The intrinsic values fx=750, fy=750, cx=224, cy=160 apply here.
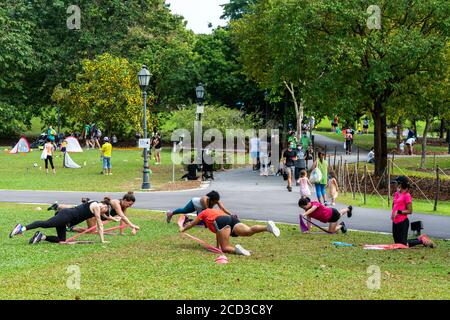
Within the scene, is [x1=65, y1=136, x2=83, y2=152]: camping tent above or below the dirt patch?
above

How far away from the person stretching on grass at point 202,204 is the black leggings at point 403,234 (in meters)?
3.47

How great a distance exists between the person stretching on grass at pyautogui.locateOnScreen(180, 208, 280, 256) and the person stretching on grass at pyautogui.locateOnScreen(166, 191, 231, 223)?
2.21 ft

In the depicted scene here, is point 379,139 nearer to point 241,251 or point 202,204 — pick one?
point 202,204

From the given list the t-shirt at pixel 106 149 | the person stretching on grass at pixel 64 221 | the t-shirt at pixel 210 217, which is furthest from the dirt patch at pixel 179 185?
the t-shirt at pixel 210 217

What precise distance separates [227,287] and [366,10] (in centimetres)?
2112

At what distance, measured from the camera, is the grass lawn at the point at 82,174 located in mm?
29391

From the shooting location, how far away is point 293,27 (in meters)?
30.9

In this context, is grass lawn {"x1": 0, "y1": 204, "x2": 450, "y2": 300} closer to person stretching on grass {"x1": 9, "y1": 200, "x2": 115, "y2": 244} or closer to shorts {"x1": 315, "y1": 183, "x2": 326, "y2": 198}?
person stretching on grass {"x1": 9, "y1": 200, "x2": 115, "y2": 244}

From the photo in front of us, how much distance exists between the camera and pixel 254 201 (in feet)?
80.5

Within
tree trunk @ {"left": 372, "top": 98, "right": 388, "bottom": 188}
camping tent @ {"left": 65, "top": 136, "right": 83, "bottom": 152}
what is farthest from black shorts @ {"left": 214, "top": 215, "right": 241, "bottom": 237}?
camping tent @ {"left": 65, "top": 136, "right": 83, "bottom": 152}

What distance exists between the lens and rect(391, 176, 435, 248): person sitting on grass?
15.2 metres

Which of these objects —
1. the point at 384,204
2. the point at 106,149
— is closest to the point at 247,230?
the point at 384,204

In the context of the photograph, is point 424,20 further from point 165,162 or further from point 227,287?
point 227,287
